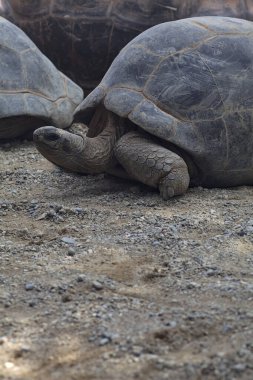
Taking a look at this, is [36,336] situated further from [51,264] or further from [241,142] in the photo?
[241,142]

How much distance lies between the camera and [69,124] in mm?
6266

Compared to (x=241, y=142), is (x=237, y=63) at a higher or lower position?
higher

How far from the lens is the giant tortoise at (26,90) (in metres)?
5.96

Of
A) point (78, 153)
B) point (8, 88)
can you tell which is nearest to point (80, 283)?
point (78, 153)

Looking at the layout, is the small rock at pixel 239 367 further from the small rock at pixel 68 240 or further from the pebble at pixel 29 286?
the small rock at pixel 68 240

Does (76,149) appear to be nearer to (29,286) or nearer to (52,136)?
(52,136)

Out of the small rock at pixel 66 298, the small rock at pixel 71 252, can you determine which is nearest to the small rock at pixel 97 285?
the small rock at pixel 66 298

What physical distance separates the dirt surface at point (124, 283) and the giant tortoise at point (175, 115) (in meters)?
0.17

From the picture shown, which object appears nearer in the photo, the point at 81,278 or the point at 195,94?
the point at 81,278

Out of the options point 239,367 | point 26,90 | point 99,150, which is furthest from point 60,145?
point 239,367

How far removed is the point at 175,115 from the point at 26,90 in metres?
1.77

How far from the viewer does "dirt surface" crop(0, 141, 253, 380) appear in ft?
8.59

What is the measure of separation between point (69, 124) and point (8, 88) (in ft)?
1.98

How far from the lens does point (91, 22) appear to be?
6.91m
